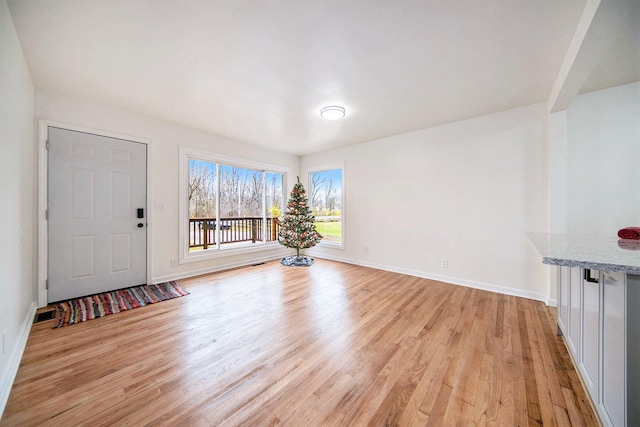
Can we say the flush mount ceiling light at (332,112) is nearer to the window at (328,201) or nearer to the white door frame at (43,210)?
the window at (328,201)

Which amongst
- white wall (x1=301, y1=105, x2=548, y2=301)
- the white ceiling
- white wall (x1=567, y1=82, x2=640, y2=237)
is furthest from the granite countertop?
white wall (x1=301, y1=105, x2=548, y2=301)

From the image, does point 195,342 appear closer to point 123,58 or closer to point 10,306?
point 10,306

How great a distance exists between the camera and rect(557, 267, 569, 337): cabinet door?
1765 mm

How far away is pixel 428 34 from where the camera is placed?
1799mm

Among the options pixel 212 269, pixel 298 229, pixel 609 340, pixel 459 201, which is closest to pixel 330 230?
pixel 298 229

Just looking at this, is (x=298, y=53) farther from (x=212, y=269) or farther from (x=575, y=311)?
(x=212, y=269)

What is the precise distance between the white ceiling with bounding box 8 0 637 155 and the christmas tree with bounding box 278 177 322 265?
2.17 m

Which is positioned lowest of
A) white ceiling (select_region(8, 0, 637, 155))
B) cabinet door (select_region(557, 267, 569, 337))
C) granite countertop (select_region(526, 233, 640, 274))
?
cabinet door (select_region(557, 267, 569, 337))

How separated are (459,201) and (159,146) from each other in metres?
4.67

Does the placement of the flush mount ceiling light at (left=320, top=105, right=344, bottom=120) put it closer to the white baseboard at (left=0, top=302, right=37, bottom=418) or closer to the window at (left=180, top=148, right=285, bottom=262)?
the window at (left=180, top=148, right=285, bottom=262)

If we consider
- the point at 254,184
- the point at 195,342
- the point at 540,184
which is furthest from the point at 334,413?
the point at 254,184

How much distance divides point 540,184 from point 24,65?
18.5 feet

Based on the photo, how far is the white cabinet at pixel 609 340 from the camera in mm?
981

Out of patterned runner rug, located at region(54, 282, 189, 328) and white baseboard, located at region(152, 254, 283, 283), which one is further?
white baseboard, located at region(152, 254, 283, 283)
